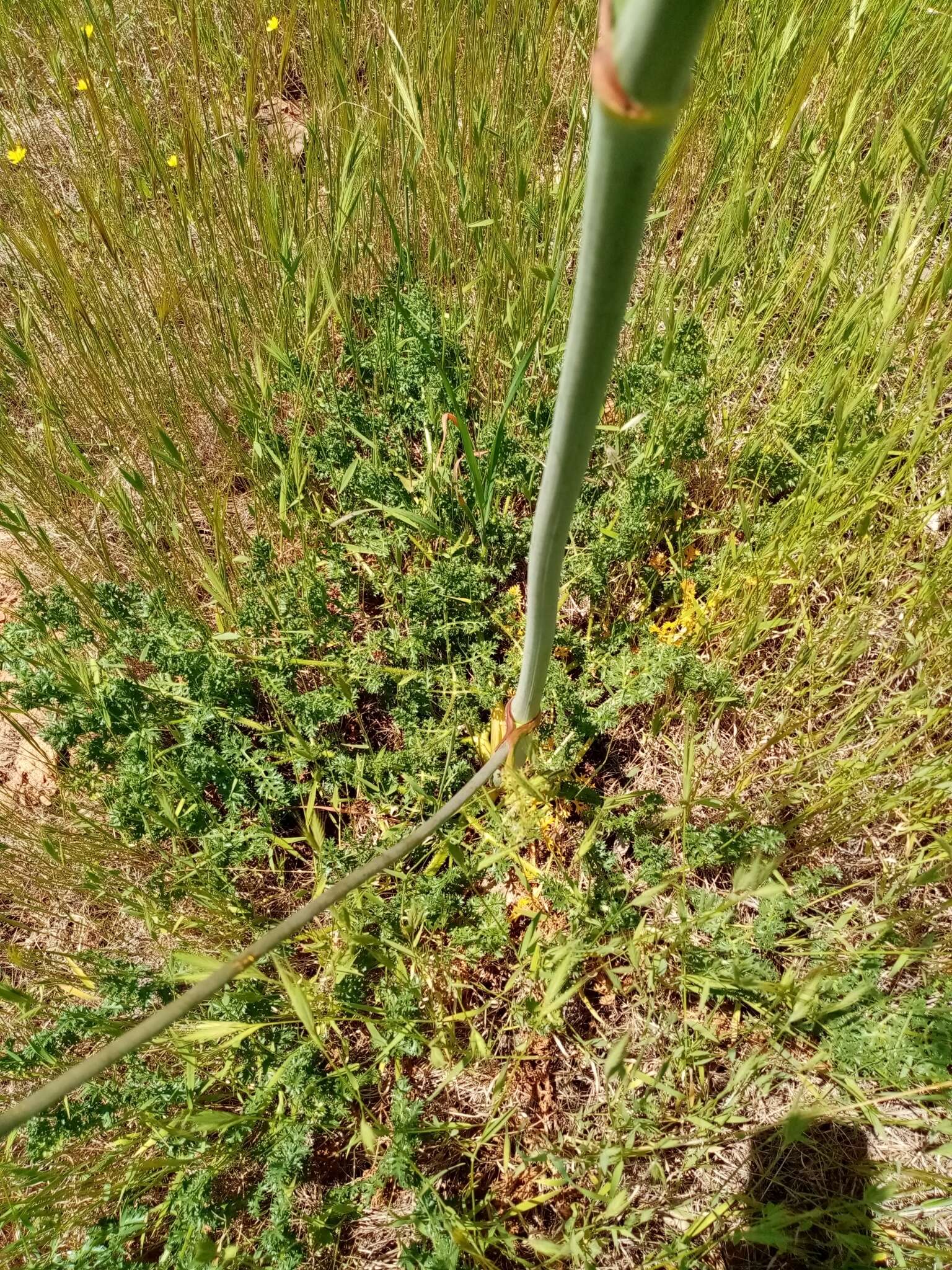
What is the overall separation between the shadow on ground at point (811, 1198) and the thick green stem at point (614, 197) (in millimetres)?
1007

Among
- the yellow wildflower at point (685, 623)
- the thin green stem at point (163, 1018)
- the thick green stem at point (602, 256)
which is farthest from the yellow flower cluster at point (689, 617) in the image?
the thin green stem at point (163, 1018)

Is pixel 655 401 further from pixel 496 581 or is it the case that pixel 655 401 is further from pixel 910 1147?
pixel 910 1147

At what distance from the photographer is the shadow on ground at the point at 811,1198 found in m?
1.07

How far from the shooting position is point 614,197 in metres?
0.48

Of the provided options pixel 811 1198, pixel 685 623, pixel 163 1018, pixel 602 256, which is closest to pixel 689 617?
pixel 685 623

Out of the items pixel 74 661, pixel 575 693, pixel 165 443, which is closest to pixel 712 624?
pixel 575 693

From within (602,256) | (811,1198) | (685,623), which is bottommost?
(811,1198)

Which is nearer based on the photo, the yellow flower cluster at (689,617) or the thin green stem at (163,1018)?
the thin green stem at (163,1018)

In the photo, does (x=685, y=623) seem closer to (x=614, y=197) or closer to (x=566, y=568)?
(x=566, y=568)

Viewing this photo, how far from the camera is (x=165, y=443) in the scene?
1.46 metres

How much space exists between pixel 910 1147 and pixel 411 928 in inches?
34.0

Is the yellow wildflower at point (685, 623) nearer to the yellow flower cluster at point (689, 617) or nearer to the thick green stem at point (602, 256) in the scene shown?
the yellow flower cluster at point (689, 617)

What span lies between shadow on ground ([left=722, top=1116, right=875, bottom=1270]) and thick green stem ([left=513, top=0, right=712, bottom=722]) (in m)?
1.01

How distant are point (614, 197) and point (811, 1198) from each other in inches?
53.4
